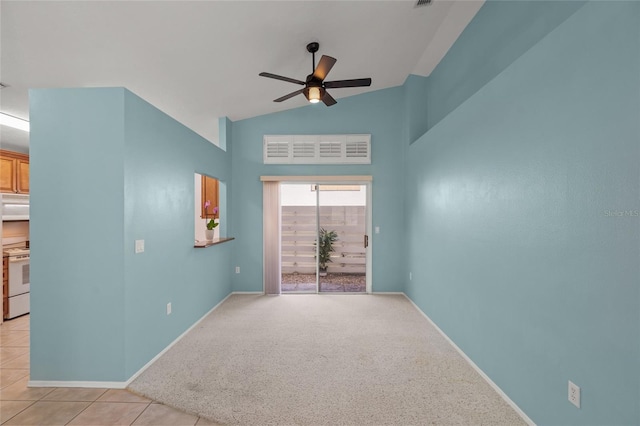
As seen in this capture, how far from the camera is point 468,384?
7.44 ft

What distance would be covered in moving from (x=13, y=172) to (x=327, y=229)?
484 centimetres

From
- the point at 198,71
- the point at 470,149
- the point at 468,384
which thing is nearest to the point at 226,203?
the point at 198,71

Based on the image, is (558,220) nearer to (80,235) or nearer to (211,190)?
(80,235)

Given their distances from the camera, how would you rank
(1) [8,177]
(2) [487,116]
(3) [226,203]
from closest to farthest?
1. (2) [487,116]
2. (1) [8,177]
3. (3) [226,203]

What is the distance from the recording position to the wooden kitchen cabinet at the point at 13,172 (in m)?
3.99

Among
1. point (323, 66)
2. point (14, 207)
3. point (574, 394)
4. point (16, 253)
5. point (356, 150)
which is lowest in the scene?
point (574, 394)

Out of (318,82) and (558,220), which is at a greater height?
(318,82)

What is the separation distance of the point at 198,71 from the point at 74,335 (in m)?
2.78

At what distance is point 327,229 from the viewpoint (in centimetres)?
528

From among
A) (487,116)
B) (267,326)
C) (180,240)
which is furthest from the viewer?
(267,326)

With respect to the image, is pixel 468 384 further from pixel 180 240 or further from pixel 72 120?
pixel 72 120

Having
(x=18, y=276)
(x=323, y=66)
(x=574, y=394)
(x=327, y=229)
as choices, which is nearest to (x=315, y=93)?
(x=323, y=66)

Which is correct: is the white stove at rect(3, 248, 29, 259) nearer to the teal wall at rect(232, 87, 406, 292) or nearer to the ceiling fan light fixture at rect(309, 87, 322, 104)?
the teal wall at rect(232, 87, 406, 292)

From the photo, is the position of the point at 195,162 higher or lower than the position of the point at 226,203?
higher
